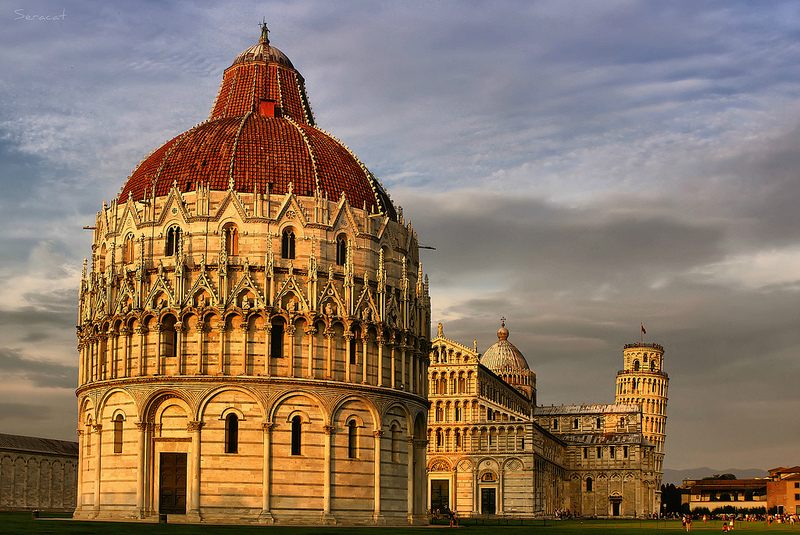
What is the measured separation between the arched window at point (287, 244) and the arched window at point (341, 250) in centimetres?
309

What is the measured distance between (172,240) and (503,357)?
112m

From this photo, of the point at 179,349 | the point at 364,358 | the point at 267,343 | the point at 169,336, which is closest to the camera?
the point at 179,349

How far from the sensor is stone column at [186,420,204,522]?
67375mm

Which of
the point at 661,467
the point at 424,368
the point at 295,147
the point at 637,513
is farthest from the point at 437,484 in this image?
the point at 661,467

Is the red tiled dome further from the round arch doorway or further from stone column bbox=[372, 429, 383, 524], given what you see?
the round arch doorway

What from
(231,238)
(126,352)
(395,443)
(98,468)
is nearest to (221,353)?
(126,352)

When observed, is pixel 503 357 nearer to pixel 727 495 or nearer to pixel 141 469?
pixel 727 495

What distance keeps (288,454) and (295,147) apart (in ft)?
67.4

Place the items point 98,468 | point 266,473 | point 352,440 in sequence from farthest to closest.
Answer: point 352,440 → point 98,468 → point 266,473

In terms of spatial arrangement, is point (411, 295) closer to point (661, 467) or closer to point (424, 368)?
point (424, 368)

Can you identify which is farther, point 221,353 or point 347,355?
point 347,355

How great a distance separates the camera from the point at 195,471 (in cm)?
6775

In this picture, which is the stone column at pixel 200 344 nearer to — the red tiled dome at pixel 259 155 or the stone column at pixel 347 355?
the stone column at pixel 347 355

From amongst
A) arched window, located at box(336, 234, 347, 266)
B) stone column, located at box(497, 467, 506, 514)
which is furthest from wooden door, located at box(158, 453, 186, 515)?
stone column, located at box(497, 467, 506, 514)
